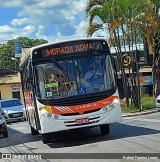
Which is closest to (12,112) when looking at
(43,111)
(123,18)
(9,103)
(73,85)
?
(9,103)

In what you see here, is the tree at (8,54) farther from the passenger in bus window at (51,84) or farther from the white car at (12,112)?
the passenger in bus window at (51,84)

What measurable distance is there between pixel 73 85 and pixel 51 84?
669 millimetres

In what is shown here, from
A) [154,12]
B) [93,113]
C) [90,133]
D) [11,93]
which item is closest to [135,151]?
[93,113]

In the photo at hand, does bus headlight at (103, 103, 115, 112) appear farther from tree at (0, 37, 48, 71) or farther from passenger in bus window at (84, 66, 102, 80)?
tree at (0, 37, 48, 71)

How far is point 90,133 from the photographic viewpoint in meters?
16.8

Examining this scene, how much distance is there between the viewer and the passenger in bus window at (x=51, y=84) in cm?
1381

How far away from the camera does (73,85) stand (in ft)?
45.6

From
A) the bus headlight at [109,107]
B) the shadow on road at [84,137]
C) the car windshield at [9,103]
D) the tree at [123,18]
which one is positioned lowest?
the shadow on road at [84,137]

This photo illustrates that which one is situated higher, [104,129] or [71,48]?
[71,48]

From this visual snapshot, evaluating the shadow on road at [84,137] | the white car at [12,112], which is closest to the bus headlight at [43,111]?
the shadow on road at [84,137]

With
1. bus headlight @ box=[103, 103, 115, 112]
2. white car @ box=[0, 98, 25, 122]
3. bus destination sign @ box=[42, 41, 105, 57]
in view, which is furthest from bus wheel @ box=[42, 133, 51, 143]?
white car @ box=[0, 98, 25, 122]

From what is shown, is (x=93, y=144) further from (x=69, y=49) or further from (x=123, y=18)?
(x=123, y=18)

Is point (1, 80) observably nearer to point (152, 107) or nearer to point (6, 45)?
point (6, 45)

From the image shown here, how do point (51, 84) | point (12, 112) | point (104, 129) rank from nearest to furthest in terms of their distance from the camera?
point (51, 84)
point (104, 129)
point (12, 112)
